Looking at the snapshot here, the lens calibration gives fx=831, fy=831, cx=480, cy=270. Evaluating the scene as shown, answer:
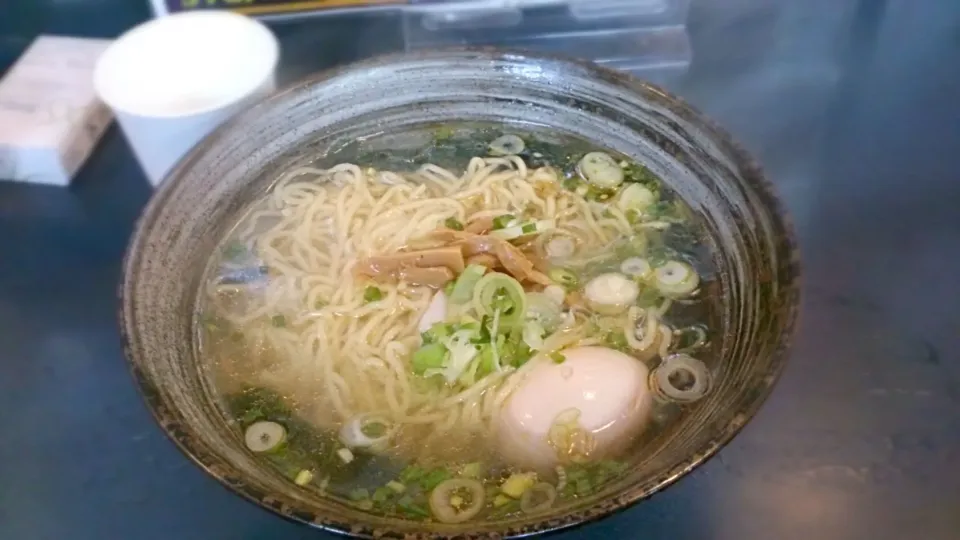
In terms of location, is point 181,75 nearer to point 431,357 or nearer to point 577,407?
point 431,357

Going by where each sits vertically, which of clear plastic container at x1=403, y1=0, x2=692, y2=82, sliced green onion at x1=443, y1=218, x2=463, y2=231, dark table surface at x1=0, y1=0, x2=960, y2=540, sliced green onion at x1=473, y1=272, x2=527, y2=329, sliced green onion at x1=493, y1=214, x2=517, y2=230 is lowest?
dark table surface at x1=0, y1=0, x2=960, y2=540

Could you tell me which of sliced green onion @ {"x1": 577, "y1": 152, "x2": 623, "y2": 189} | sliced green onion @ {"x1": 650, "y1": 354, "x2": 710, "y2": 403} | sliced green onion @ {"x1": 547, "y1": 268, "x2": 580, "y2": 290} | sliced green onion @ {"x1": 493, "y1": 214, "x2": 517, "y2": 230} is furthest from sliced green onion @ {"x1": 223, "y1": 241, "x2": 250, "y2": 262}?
sliced green onion @ {"x1": 650, "y1": 354, "x2": 710, "y2": 403}

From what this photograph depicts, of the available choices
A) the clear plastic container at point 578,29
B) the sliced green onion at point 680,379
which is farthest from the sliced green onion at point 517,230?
the clear plastic container at point 578,29

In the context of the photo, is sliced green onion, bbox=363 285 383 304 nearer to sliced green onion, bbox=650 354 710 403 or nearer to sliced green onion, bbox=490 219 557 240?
sliced green onion, bbox=490 219 557 240

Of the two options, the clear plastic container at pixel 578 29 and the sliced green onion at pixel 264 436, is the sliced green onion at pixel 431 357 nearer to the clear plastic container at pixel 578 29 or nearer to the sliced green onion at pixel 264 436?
the sliced green onion at pixel 264 436

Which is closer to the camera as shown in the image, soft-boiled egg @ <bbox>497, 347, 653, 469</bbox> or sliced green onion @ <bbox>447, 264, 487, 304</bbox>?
soft-boiled egg @ <bbox>497, 347, 653, 469</bbox>

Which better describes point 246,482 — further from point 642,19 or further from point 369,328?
point 642,19

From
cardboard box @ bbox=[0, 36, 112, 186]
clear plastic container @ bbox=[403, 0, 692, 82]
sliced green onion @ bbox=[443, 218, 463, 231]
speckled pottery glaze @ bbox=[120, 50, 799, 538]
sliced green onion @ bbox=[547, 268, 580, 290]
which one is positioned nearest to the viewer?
speckled pottery glaze @ bbox=[120, 50, 799, 538]
